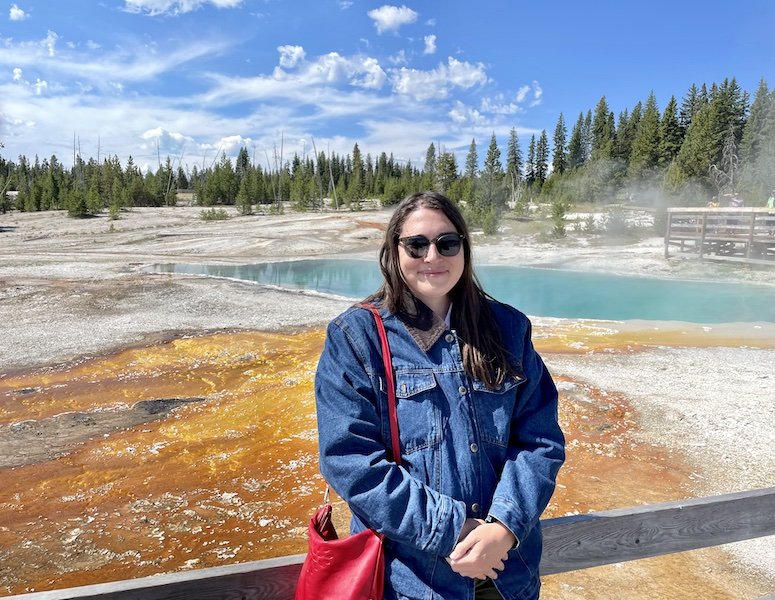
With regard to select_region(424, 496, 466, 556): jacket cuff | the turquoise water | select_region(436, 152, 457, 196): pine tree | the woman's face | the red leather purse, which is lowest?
the turquoise water

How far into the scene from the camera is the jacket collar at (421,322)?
1489mm

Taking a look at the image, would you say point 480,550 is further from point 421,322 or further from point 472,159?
point 472,159

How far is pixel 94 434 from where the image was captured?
19.1ft

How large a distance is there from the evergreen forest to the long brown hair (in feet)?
78.5

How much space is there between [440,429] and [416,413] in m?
0.07

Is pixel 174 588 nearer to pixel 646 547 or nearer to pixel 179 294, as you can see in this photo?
pixel 646 547

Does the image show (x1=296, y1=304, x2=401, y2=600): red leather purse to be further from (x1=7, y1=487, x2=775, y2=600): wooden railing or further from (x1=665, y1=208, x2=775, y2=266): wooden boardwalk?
(x1=665, y1=208, x2=775, y2=266): wooden boardwalk

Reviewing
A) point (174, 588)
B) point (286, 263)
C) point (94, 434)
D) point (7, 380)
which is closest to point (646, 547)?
point (174, 588)

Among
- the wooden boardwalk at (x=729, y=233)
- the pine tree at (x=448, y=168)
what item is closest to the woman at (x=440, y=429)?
the wooden boardwalk at (x=729, y=233)

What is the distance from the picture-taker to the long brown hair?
1.49 metres

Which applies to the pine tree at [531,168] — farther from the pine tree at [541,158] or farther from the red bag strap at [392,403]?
the red bag strap at [392,403]

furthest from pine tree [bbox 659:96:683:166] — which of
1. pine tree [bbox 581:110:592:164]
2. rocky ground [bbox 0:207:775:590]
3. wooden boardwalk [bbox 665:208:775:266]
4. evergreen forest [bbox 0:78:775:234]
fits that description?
wooden boardwalk [bbox 665:208:775:266]

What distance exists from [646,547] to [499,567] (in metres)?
0.87

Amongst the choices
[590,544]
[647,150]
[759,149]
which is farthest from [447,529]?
[647,150]
